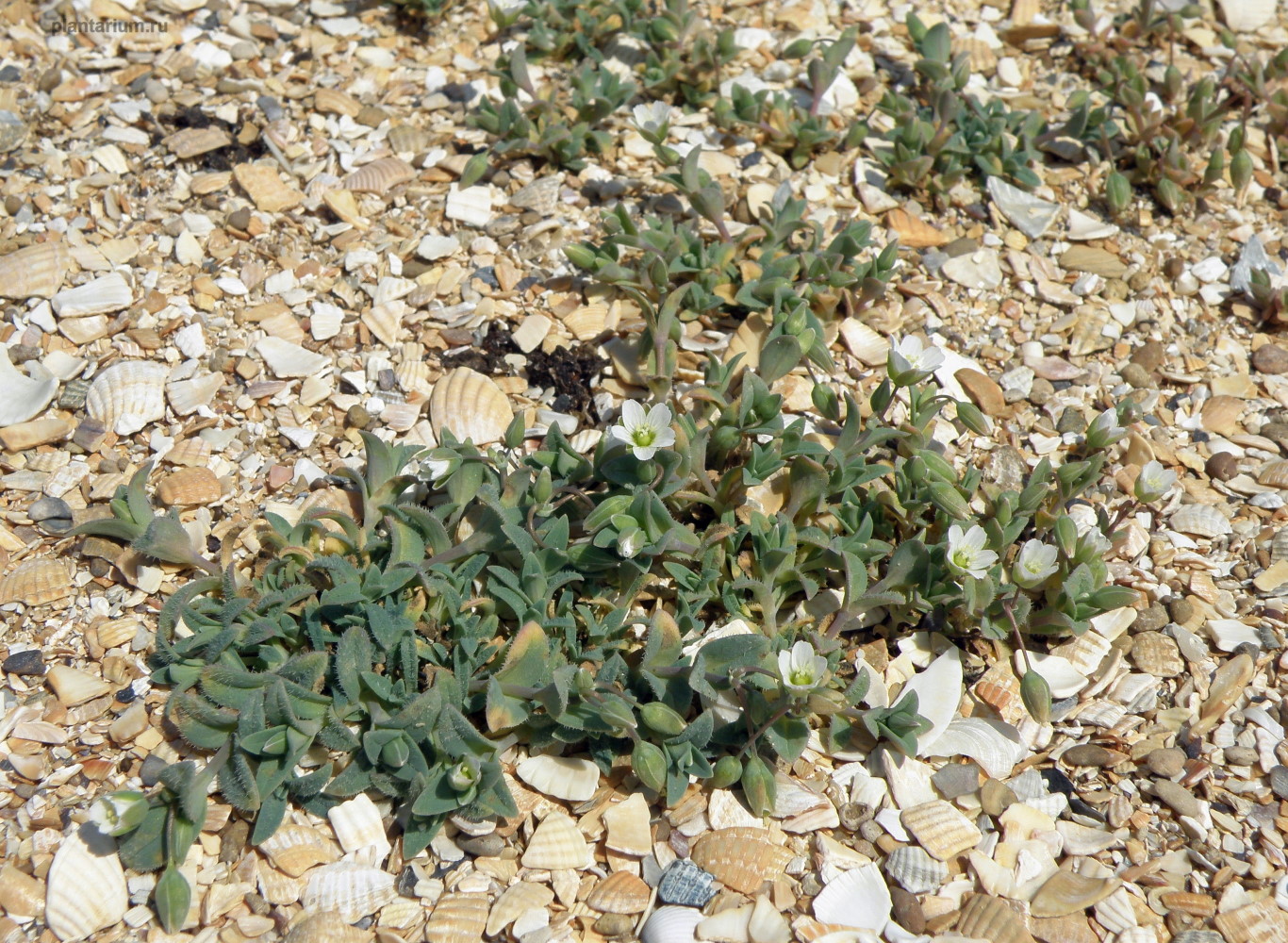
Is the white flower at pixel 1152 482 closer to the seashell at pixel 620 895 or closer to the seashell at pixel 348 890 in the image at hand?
the seashell at pixel 620 895

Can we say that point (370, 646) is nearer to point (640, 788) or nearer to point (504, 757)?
point (504, 757)

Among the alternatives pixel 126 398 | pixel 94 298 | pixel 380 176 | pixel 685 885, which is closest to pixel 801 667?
pixel 685 885

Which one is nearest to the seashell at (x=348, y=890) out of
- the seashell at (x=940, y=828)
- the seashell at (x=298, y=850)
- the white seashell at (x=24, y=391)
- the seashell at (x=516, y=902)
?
the seashell at (x=298, y=850)

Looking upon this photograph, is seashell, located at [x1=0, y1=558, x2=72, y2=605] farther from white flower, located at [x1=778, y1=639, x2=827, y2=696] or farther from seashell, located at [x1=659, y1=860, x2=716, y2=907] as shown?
white flower, located at [x1=778, y1=639, x2=827, y2=696]

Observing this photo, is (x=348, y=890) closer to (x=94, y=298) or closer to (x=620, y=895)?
(x=620, y=895)

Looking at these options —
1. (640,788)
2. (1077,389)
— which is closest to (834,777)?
(640,788)

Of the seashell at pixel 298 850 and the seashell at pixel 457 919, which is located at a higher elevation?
the seashell at pixel 457 919
